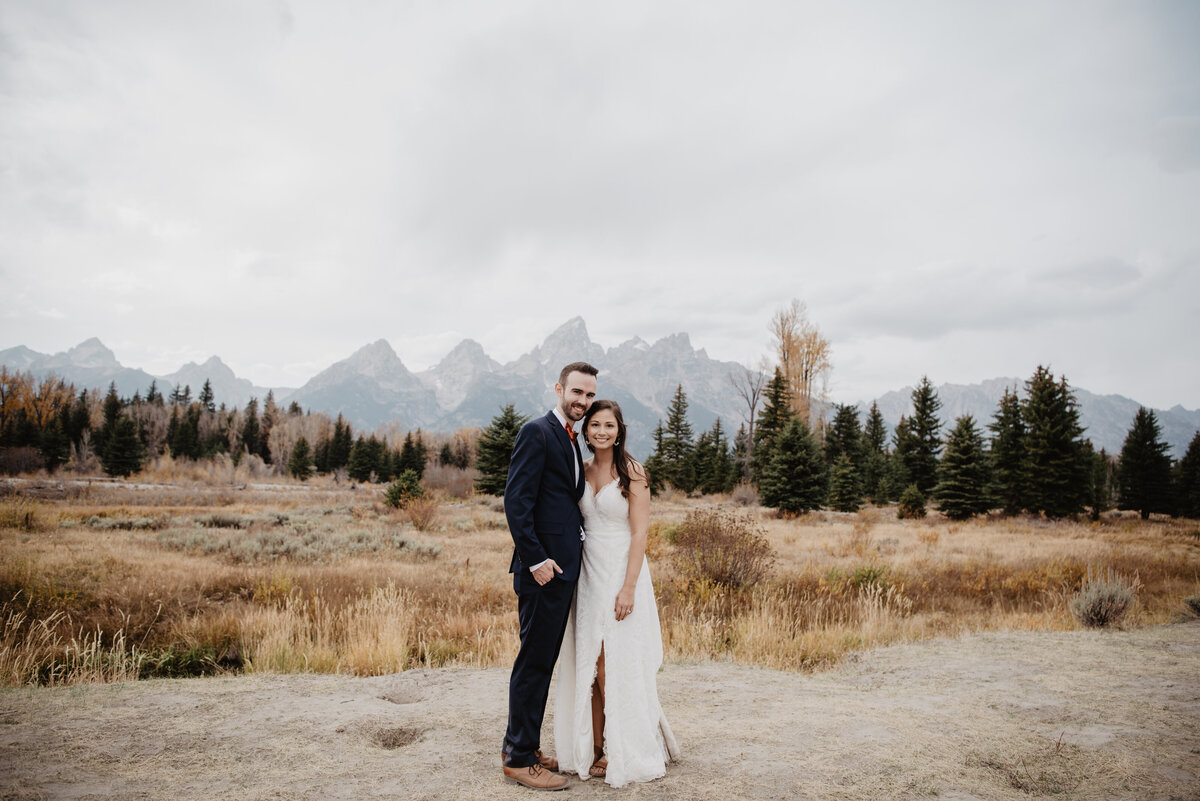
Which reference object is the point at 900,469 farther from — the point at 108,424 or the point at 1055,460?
the point at 108,424

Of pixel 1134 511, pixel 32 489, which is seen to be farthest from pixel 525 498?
pixel 1134 511

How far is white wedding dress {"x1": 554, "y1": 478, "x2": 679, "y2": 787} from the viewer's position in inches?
124

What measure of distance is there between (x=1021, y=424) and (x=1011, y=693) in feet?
101

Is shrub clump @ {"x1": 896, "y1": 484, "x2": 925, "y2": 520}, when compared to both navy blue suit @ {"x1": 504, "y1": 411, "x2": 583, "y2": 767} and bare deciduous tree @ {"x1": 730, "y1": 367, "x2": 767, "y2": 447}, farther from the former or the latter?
navy blue suit @ {"x1": 504, "y1": 411, "x2": 583, "y2": 767}

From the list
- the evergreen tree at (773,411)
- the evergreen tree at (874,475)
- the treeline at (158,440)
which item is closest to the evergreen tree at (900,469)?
the evergreen tree at (874,475)

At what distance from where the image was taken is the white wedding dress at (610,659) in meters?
3.15

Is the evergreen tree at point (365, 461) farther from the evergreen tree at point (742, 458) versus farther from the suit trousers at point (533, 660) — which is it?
the suit trousers at point (533, 660)

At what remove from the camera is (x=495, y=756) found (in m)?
3.36

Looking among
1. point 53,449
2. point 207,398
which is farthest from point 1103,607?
point 207,398

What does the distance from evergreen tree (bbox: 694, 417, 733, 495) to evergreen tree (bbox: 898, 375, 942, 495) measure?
42.7 ft

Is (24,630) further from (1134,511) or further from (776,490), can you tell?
(1134,511)

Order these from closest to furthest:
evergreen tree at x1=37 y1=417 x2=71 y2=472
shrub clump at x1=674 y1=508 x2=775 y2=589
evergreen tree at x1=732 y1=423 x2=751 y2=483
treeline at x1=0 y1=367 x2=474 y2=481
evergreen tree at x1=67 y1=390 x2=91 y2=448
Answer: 1. shrub clump at x1=674 y1=508 x2=775 y2=589
2. evergreen tree at x1=732 y1=423 x2=751 y2=483
3. treeline at x1=0 y1=367 x2=474 y2=481
4. evergreen tree at x1=37 y1=417 x2=71 y2=472
5. evergreen tree at x1=67 y1=390 x2=91 y2=448

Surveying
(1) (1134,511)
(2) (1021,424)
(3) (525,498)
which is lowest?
(1) (1134,511)

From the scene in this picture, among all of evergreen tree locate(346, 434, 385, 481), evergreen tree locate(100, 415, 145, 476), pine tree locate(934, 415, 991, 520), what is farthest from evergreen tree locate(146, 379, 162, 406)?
pine tree locate(934, 415, 991, 520)
